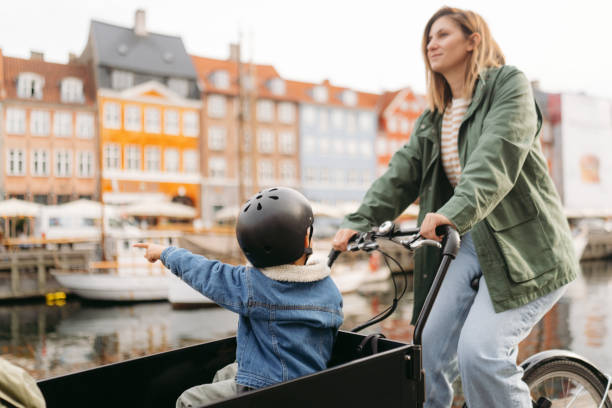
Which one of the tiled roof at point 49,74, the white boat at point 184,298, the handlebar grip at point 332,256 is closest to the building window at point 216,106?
the tiled roof at point 49,74

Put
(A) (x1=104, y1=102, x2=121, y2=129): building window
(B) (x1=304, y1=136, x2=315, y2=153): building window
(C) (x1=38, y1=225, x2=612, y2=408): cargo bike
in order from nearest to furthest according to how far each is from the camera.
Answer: (C) (x1=38, y1=225, x2=612, y2=408): cargo bike, (A) (x1=104, y1=102, x2=121, y2=129): building window, (B) (x1=304, y1=136, x2=315, y2=153): building window

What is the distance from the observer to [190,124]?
35000 millimetres

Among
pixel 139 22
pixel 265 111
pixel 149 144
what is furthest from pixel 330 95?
pixel 149 144

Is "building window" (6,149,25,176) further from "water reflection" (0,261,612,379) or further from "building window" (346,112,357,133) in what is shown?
"building window" (346,112,357,133)

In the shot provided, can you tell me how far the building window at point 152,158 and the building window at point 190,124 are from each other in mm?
2052

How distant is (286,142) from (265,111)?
8.09 ft

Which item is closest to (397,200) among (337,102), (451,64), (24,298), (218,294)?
(451,64)

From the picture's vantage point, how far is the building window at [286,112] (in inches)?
1524

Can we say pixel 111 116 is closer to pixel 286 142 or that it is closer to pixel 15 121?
pixel 15 121

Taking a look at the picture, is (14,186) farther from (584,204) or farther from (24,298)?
(584,204)

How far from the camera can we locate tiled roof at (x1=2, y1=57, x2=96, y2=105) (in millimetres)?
31141

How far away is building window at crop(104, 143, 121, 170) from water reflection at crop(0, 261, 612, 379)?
16228 millimetres

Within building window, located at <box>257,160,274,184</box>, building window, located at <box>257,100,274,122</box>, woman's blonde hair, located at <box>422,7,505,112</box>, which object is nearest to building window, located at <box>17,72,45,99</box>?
building window, located at <box>257,100,274,122</box>

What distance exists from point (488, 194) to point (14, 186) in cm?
3275
